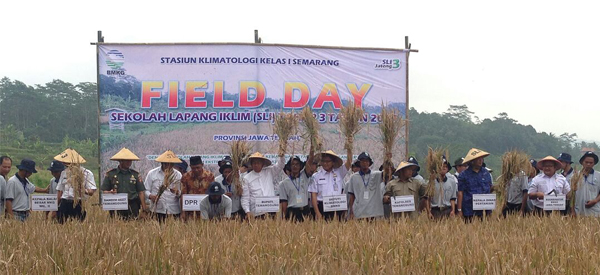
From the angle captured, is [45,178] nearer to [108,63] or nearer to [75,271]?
[108,63]

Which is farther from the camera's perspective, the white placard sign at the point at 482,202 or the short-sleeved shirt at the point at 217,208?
the white placard sign at the point at 482,202

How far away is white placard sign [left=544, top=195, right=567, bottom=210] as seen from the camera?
925cm

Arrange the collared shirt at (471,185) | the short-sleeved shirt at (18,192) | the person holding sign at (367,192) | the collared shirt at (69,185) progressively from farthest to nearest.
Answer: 1. the short-sleeved shirt at (18,192)
2. the collared shirt at (471,185)
3. the collared shirt at (69,185)
4. the person holding sign at (367,192)

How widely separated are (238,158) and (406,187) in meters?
2.22

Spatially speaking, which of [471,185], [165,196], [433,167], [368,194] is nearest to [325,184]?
[368,194]

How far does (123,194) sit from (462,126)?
138 ft

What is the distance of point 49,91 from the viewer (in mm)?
51250

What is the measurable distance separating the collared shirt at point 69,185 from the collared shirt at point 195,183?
51.3 inches

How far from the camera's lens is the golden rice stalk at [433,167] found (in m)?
8.73

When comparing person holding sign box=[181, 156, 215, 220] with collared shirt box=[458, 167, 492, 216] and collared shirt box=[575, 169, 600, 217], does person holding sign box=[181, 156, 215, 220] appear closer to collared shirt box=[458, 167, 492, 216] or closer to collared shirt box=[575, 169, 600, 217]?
collared shirt box=[458, 167, 492, 216]

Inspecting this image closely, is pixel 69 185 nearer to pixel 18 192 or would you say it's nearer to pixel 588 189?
pixel 18 192

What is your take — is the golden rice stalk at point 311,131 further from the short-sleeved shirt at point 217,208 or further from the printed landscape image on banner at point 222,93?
the printed landscape image on banner at point 222,93

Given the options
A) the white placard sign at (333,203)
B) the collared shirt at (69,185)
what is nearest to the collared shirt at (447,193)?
the white placard sign at (333,203)

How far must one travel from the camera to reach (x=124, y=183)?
9297mm
